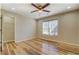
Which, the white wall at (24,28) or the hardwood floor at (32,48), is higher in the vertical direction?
the white wall at (24,28)

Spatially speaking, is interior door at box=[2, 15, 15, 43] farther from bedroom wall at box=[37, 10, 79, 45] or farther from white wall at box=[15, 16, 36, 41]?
bedroom wall at box=[37, 10, 79, 45]

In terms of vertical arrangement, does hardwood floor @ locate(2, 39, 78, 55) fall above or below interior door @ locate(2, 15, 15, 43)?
below

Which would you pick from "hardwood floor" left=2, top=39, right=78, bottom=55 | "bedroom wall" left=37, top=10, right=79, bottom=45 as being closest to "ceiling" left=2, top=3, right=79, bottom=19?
"bedroom wall" left=37, top=10, right=79, bottom=45

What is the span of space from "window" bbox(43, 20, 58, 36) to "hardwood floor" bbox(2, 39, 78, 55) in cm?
23

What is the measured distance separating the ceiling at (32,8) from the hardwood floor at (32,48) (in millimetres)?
572

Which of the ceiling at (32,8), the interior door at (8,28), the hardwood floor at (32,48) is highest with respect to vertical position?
the ceiling at (32,8)

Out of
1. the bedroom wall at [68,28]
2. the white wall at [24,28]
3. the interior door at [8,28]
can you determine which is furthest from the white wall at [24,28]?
the bedroom wall at [68,28]

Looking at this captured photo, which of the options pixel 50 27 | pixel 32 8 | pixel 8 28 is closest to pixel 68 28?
pixel 50 27

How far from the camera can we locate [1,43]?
2.24m

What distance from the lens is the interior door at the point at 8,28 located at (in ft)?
7.42

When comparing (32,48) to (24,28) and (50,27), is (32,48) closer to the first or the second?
(24,28)

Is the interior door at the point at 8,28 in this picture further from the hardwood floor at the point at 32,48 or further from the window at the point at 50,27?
the window at the point at 50,27

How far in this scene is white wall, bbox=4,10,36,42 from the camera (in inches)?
91.7
